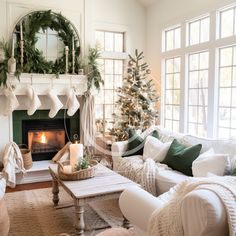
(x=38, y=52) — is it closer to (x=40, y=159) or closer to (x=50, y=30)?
(x=50, y=30)

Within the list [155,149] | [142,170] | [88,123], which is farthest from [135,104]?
[142,170]

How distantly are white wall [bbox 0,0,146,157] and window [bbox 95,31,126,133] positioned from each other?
178mm

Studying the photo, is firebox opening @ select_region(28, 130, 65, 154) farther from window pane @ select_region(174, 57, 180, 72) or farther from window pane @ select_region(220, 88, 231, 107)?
window pane @ select_region(220, 88, 231, 107)

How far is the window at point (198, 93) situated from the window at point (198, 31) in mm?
216

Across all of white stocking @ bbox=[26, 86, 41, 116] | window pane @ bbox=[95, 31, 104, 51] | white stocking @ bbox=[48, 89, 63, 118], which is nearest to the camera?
white stocking @ bbox=[26, 86, 41, 116]

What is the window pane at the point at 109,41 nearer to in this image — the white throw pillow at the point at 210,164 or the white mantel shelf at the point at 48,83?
the white mantel shelf at the point at 48,83

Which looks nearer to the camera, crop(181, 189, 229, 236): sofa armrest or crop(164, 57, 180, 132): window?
crop(181, 189, 229, 236): sofa armrest

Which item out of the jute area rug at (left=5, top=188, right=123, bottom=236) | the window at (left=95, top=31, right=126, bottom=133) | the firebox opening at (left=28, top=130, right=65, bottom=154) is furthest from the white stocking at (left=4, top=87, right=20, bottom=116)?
the window at (left=95, top=31, right=126, bottom=133)

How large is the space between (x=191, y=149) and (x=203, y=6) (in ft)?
7.60

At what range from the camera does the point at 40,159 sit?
5.26 metres

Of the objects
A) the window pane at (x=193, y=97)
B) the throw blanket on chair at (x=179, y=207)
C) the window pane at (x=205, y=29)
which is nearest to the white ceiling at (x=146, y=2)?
the window pane at (x=205, y=29)

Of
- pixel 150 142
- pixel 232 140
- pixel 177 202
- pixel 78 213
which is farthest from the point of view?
pixel 150 142

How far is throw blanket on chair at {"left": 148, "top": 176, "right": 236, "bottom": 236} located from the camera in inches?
57.9

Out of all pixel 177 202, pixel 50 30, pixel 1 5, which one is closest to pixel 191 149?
pixel 177 202
